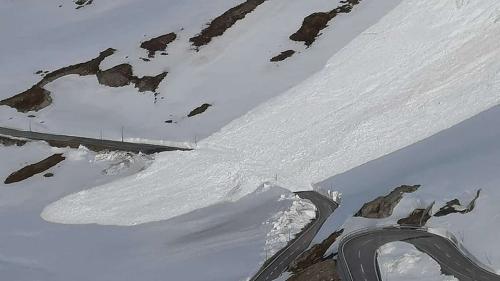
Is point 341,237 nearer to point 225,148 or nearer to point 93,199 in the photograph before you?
point 225,148

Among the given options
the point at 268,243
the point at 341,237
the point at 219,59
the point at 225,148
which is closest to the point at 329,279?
the point at 341,237

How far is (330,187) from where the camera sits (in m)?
50.5

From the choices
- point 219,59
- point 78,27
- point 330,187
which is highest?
point 78,27

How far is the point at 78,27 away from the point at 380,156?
203ft

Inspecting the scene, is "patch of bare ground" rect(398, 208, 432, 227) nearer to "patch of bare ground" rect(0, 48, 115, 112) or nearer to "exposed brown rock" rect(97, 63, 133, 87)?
"exposed brown rock" rect(97, 63, 133, 87)

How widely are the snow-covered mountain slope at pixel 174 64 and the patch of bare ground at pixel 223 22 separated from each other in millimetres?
1044

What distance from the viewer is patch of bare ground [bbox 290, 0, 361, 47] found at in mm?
72625

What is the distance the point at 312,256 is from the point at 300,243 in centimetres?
421

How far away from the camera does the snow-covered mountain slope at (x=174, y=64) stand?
218 ft

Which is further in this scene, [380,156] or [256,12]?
[256,12]

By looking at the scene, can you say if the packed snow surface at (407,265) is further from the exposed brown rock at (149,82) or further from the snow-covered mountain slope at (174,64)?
the exposed brown rock at (149,82)

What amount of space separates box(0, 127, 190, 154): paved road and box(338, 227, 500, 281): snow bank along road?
28.5 meters

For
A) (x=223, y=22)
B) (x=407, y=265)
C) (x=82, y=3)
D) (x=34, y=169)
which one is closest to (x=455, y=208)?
(x=407, y=265)

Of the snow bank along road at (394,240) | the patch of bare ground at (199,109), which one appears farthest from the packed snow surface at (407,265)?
the patch of bare ground at (199,109)
